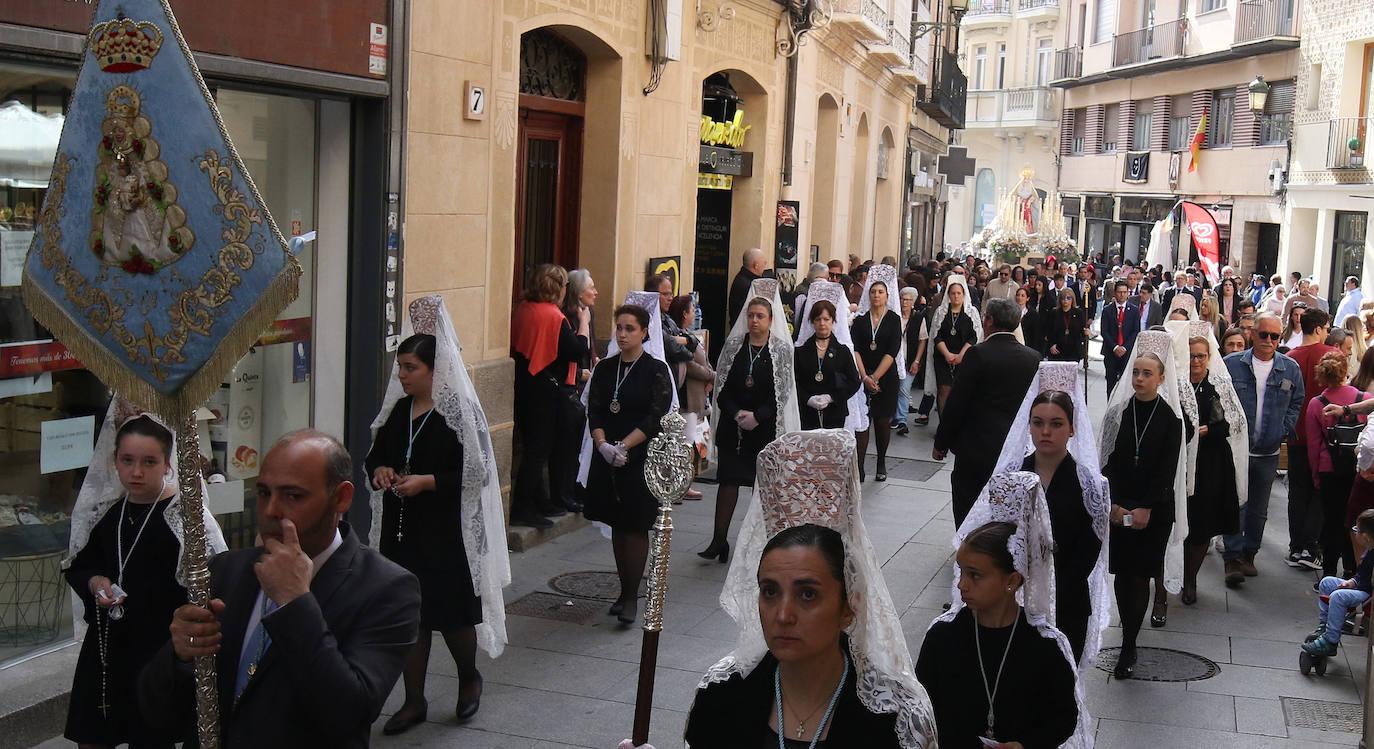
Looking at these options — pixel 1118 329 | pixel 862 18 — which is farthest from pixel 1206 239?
pixel 862 18

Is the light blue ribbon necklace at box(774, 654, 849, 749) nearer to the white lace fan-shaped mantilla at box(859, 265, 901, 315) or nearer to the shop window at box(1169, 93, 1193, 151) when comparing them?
the white lace fan-shaped mantilla at box(859, 265, 901, 315)

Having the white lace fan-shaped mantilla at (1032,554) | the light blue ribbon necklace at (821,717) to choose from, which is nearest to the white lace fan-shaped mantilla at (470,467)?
the white lace fan-shaped mantilla at (1032,554)

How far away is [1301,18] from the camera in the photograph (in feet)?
109

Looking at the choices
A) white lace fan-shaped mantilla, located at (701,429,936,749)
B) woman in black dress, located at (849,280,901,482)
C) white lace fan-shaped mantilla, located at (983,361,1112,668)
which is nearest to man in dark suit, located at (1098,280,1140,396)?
woman in black dress, located at (849,280,901,482)

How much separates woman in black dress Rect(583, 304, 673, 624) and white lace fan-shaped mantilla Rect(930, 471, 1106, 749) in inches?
150

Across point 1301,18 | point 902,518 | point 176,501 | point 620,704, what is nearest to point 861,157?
point 1301,18

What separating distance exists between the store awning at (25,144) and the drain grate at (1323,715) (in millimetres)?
6783

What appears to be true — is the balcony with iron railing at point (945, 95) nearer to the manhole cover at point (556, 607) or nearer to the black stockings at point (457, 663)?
the manhole cover at point (556, 607)

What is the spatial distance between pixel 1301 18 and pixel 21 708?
108 ft

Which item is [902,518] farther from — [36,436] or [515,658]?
[36,436]

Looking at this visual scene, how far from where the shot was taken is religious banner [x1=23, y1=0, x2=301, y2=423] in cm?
355

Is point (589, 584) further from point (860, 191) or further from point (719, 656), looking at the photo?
point (860, 191)

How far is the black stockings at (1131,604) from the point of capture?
8398 mm

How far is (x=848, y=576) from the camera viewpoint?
3.48m
